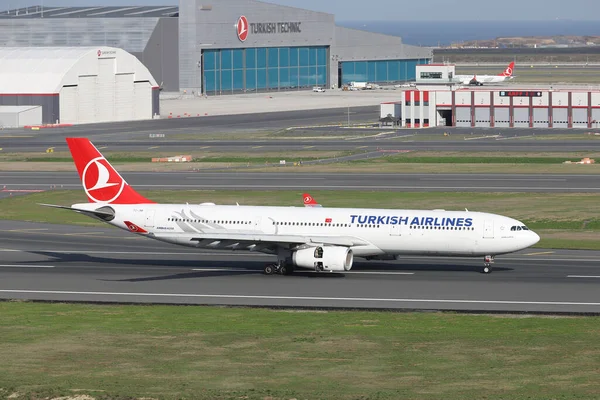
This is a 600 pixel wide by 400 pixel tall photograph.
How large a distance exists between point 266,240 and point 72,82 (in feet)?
408

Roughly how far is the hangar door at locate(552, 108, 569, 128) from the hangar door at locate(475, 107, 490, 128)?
10.5m

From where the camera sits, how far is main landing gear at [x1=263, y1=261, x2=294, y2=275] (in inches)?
2509

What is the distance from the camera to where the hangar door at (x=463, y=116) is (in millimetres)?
174625

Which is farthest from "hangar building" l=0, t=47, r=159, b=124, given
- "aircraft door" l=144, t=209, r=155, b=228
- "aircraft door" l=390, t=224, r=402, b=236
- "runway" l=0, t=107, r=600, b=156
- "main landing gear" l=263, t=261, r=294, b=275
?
"aircraft door" l=390, t=224, r=402, b=236

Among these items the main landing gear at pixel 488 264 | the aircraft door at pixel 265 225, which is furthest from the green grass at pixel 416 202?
the aircraft door at pixel 265 225

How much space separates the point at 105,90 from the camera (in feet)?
614

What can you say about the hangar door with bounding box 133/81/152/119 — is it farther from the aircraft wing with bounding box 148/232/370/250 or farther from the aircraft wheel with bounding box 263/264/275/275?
the aircraft wing with bounding box 148/232/370/250

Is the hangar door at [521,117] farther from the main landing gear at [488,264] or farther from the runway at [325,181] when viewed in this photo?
the main landing gear at [488,264]

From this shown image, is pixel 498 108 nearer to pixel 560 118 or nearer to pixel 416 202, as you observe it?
pixel 560 118

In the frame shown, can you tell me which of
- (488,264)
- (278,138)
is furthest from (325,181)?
(278,138)

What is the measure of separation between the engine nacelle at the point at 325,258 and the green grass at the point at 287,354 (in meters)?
9.46

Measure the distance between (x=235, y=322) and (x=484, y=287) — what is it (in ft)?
52.0

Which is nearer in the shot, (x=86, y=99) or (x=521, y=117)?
(x=521, y=117)

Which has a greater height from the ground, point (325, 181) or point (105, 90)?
point (105, 90)
